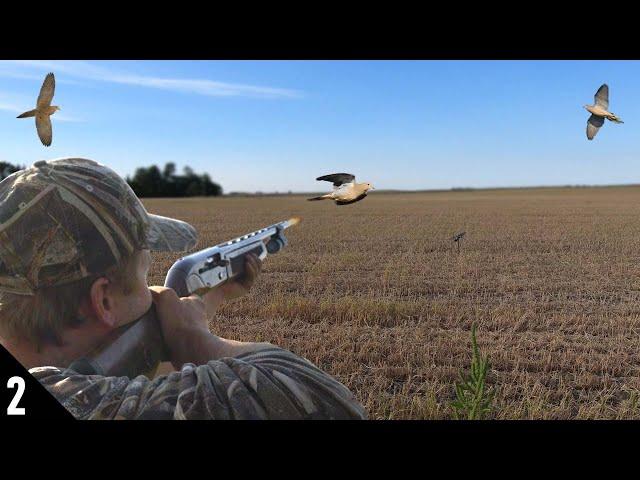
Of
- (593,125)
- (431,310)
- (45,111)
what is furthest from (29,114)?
(431,310)

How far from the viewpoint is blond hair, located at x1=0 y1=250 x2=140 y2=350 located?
96 cm

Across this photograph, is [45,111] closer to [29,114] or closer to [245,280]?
[29,114]

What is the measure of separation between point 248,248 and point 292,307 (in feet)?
6.54

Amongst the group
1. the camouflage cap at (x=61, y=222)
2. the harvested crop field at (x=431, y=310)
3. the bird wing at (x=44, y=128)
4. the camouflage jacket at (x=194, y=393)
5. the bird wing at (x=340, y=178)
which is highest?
the bird wing at (x=44, y=128)

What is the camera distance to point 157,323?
1.08 metres

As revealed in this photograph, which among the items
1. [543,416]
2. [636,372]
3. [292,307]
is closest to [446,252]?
[636,372]

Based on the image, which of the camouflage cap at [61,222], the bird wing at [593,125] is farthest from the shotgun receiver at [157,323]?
the bird wing at [593,125]

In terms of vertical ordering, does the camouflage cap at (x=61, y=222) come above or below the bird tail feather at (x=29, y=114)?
below

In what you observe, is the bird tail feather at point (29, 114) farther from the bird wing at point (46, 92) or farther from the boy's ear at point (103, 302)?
the boy's ear at point (103, 302)

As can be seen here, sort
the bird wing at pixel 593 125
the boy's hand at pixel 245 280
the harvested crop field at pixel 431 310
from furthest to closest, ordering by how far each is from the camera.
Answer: the harvested crop field at pixel 431 310 < the boy's hand at pixel 245 280 < the bird wing at pixel 593 125

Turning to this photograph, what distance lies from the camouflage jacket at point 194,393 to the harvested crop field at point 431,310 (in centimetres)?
60

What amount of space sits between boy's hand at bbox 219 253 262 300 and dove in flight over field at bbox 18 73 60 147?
1.73ft

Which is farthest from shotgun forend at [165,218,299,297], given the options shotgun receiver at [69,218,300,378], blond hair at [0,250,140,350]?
blond hair at [0,250,140,350]

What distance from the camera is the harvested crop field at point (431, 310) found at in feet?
9.04
